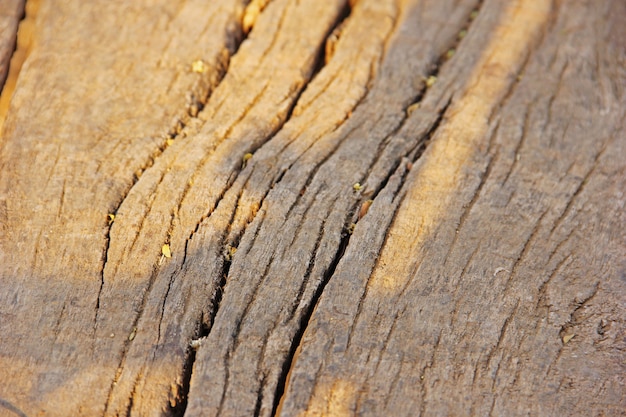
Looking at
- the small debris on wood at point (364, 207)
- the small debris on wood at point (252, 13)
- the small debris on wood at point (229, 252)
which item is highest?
the small debris on wood at point (252, 13)

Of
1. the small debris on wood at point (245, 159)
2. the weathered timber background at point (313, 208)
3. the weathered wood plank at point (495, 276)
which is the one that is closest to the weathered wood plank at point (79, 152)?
the weathered timber background at point (313, 208)

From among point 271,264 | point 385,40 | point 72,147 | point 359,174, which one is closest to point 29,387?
point 271,264

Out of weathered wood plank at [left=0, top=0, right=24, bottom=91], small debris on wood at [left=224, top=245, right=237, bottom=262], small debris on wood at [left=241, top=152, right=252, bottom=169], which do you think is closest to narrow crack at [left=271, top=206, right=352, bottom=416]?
small debris on wood at [left=224, top=245, right=237, bottom=262]

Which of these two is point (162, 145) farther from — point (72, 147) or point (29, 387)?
point (29, 387)

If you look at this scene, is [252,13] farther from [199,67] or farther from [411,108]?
[411,108]

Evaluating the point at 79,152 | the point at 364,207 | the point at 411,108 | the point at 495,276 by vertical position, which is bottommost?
the point at 495,276

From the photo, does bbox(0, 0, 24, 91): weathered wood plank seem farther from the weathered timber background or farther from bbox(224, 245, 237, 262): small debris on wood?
bbox(224, 245, 237, 262): small debris on wood

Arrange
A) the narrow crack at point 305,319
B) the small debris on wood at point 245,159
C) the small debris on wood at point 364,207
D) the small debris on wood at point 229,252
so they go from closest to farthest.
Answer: the narrow crack at point 305,319
the small debris on wood at point 229,252
the small debris on wood at point 364,207
the small debris on wood at point 245,159

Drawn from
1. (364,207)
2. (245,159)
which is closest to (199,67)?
(245,159)

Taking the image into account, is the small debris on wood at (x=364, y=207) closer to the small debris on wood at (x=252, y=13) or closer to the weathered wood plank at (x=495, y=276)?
the weathered wood plank at (x=495, y=276)
